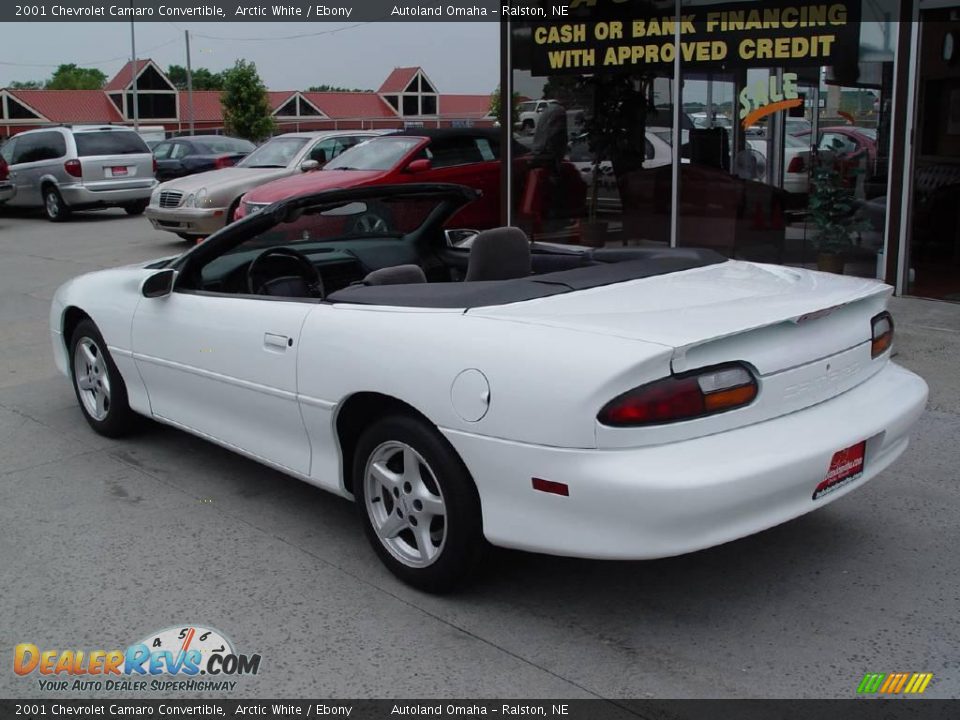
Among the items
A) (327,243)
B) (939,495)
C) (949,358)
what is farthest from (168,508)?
(949,358)

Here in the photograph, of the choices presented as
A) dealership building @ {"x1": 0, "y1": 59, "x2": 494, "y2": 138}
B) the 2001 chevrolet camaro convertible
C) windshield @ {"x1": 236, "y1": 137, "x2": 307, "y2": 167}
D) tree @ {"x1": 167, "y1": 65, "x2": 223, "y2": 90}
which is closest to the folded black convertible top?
the 2001 chevrolet camaro convertible

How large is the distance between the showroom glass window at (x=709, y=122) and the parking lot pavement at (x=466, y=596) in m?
4.72

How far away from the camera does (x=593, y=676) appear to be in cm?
328

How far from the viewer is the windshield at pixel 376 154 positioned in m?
13.2

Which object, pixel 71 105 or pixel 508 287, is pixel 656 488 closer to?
pixel 508 287

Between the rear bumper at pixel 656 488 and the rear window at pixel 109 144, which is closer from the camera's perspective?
the rear bumper at pixel 656 488

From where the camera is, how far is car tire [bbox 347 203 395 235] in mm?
5270

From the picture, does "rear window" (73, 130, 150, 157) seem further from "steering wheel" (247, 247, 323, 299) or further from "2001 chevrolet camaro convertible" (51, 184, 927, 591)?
"steering wheel" (247, 247, 323, 299)

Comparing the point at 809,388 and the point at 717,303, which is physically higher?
the point at 717,303

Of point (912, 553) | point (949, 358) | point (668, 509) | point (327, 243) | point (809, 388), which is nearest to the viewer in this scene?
→ point (668, 509)

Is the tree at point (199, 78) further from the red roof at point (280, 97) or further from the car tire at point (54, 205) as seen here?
the car tire at point (54, 205)

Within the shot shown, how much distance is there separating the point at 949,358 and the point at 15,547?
592 centimetres

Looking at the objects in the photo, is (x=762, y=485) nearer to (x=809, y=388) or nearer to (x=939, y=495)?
(x=809, y=388)
